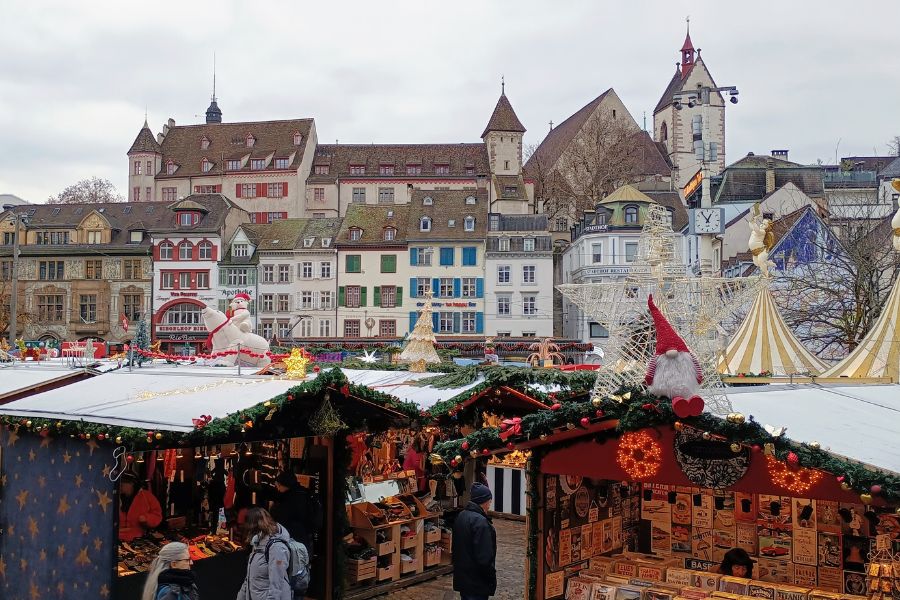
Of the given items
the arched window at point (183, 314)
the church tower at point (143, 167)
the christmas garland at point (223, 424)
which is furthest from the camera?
the church tower at point (143, 167)

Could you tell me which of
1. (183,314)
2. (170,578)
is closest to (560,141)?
(183,314)

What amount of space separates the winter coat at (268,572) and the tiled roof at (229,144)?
59.0 meters

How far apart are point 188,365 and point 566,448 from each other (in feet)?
20.2

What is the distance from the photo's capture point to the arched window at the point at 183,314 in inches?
2085

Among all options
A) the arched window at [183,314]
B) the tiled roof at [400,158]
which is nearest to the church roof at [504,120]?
the tiled roof at [400,158]

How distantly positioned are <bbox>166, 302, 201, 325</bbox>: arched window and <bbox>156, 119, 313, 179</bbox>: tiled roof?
595 inches

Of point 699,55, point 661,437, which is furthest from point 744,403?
point 699,55

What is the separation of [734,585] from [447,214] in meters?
45.7

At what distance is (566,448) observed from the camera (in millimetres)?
7852

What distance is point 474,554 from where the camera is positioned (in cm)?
852

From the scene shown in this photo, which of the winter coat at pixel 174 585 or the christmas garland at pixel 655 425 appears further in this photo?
the winter coat at pixel 174 585

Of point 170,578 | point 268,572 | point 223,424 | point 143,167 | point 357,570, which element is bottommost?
point 357,570

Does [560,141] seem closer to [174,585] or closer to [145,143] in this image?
[145,143]

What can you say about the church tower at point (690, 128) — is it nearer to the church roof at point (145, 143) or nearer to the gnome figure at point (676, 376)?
the church roof at point (145, 143)
